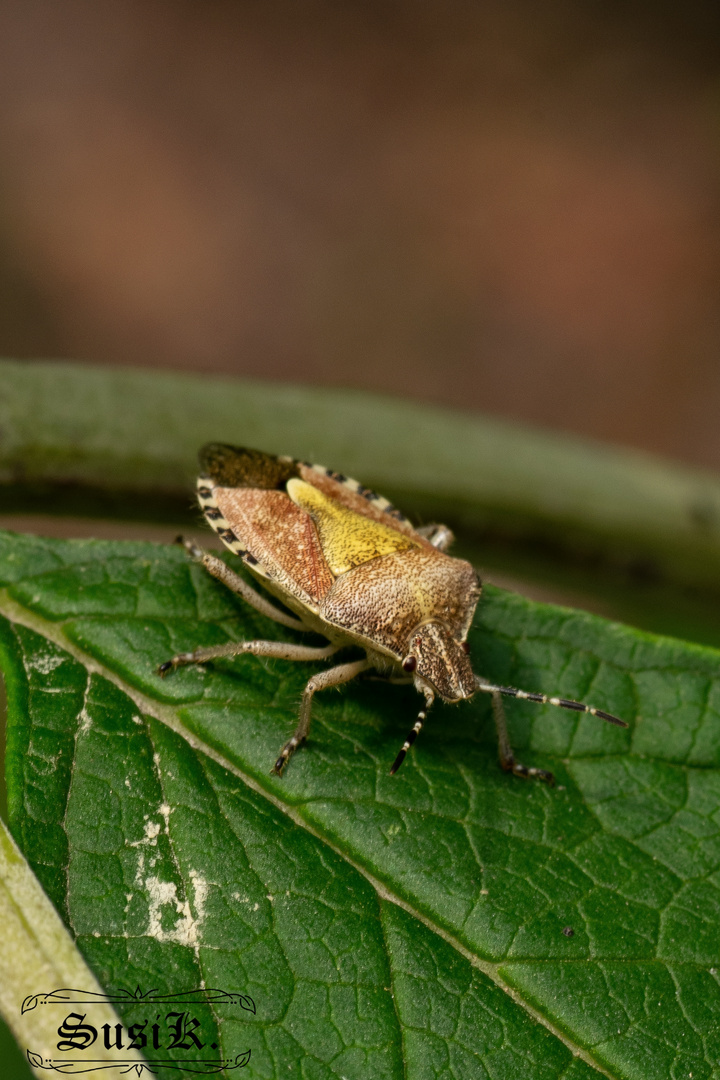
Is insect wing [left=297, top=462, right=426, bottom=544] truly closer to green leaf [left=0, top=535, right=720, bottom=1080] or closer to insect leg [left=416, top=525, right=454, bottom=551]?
insect leg [left=416, top=525, right=454, bottom=551]

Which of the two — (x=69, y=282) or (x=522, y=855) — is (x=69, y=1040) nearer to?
(x=522, y=855)

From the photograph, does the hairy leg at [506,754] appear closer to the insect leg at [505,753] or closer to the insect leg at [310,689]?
the insect leg at [505,753]

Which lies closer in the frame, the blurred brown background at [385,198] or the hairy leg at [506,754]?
the hairy leg at [506,754]

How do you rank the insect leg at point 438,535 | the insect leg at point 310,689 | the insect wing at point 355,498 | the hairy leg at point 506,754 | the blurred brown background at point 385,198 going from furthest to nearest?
1. the blurred brown background at point 385,198
2. the insect wing at point 355,498
3. the insect leg at point 438,535
4. the hairy leg at point 506,754
5. the insect leg at point 310,689

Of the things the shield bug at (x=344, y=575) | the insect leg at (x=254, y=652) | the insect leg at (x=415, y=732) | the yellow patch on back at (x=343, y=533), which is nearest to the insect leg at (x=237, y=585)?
the shield bug at (x=344, y=575)

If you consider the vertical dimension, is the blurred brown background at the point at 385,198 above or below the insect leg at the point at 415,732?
above

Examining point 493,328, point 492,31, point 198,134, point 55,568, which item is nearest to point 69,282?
point 198,134
